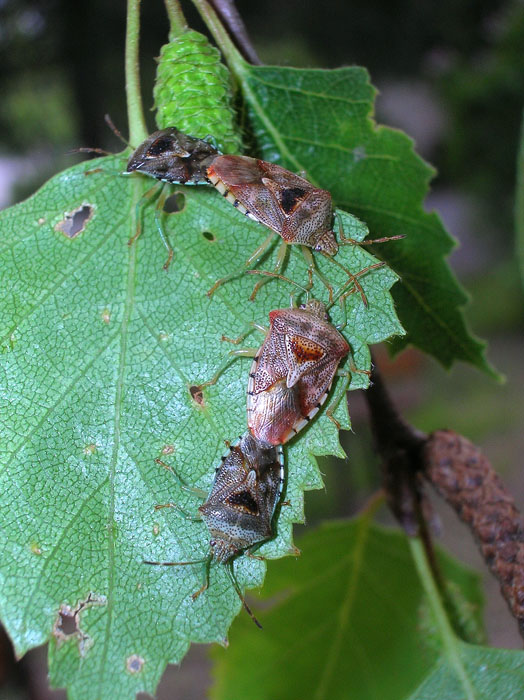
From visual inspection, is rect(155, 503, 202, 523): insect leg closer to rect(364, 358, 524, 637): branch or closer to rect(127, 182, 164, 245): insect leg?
rect(364, 358, 524, 637): branch

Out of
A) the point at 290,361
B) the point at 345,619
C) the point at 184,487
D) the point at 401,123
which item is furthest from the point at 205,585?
the point at 401,123

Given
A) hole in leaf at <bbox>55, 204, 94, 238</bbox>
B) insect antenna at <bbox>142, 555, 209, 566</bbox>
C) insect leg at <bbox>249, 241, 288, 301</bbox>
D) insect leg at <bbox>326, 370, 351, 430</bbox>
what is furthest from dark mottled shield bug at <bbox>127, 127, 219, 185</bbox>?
insect antenna at <bbox>142, 555, 209, 566</bbox>

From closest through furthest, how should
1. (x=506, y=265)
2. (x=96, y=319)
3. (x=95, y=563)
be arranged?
(x=95, y=563), (x=96, y=319), (x=506, y=265)

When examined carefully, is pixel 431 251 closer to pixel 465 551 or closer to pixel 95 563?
pixel 95 563

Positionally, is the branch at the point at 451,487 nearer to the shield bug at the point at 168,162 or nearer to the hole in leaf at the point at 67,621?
the shield bug at the point at 168,162

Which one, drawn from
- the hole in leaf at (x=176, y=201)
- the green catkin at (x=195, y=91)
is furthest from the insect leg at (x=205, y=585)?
the green catkin at (x=195, y=91)

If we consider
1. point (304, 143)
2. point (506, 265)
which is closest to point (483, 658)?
point (304, 143)

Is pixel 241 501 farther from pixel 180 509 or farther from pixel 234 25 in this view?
pixel 234 25
